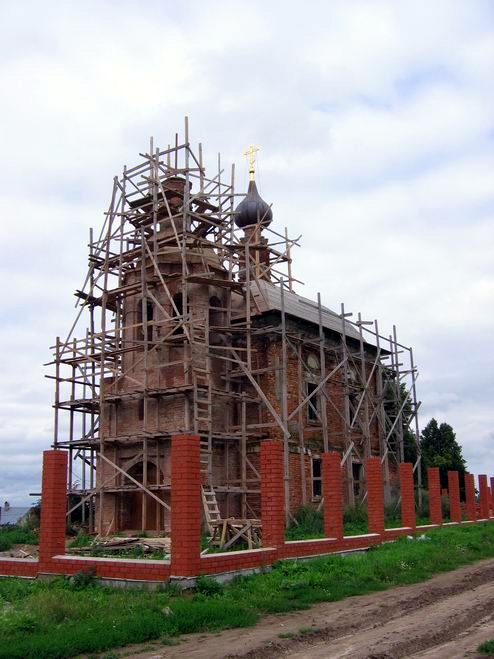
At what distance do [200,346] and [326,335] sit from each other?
6354 mm

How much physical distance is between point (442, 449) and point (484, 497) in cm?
918

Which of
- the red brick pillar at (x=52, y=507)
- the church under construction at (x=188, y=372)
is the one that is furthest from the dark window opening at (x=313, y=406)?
the red brick pillar at (x=52, y=507)

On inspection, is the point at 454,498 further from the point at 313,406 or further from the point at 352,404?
the point at 313,406

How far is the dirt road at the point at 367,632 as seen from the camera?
848 cm

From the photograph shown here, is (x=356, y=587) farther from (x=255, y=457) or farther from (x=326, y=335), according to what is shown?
(x=326, y=335)

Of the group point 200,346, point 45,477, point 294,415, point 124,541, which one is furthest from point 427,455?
point 45,477

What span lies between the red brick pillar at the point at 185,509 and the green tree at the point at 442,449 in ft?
83.1

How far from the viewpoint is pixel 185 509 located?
11852 mm

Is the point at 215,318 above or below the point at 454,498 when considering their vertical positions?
above

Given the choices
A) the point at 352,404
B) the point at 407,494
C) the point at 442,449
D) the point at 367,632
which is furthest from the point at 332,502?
the point at 442,449

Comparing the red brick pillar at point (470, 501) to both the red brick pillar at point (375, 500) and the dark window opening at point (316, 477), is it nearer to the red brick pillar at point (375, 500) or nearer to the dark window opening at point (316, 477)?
the dark window opening at point (316, 477)

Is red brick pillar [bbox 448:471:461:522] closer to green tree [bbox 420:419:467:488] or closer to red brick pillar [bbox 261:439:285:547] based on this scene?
green tree [bbox 420:419:467:488]

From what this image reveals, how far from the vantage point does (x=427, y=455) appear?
36688 mm

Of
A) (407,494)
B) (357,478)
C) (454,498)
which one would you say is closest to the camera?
(407,494)
